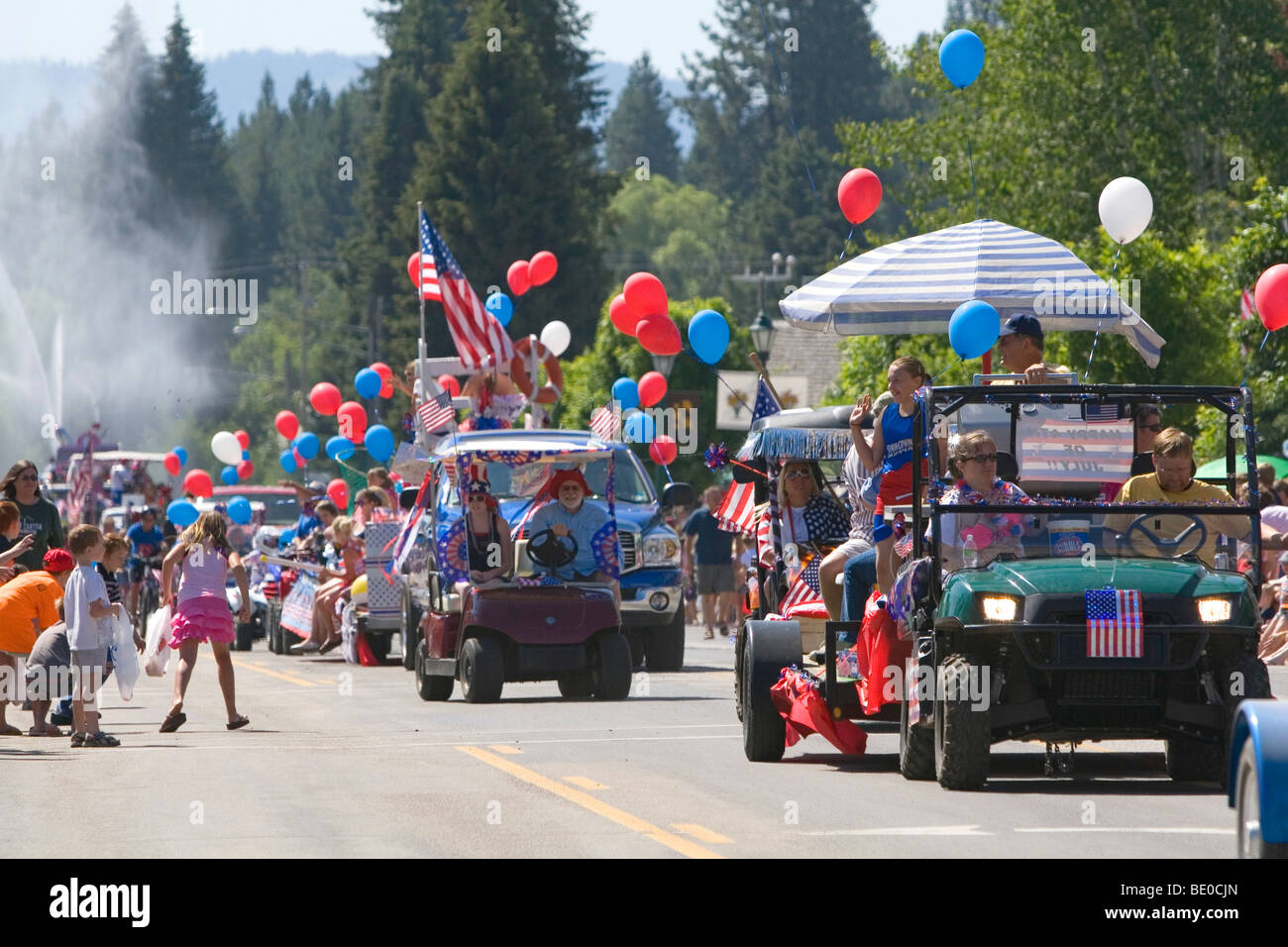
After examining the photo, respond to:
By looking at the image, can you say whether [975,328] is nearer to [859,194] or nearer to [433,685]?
[859,194]

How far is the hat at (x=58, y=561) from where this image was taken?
17.3 metres

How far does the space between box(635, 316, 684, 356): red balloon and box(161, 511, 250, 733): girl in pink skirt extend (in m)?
4.17

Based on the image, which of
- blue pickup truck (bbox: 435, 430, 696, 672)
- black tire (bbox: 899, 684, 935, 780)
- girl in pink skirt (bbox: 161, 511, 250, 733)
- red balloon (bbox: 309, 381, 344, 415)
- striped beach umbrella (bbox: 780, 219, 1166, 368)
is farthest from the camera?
red balloon (bbox: 309, 381, 344, 415)

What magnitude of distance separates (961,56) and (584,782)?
7.60 m

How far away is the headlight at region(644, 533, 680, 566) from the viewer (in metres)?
24.1

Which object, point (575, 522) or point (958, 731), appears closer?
point (958, 731)

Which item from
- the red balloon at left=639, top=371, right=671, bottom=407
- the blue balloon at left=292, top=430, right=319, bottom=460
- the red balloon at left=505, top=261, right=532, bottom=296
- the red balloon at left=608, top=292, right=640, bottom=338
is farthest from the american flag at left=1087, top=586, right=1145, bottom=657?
the blue balloon at left=292, top=430, right=319, bottom=460

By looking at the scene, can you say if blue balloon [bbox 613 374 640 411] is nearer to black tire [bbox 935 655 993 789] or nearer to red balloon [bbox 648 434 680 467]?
red balloon [bbox 648 434 680 467]

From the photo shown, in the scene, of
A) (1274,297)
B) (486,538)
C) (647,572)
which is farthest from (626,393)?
(1274,297)

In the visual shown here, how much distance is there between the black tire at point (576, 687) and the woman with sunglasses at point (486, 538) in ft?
3.66

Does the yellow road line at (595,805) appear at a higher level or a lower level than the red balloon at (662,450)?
lower

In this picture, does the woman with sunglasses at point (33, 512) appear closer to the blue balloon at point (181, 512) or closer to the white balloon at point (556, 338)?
the white balloon at point (556, 338)

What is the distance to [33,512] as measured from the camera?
60.2 feet

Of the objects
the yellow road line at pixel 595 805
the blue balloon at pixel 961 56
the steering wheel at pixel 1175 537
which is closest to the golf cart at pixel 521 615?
the yellow road line at pixel 595 805
